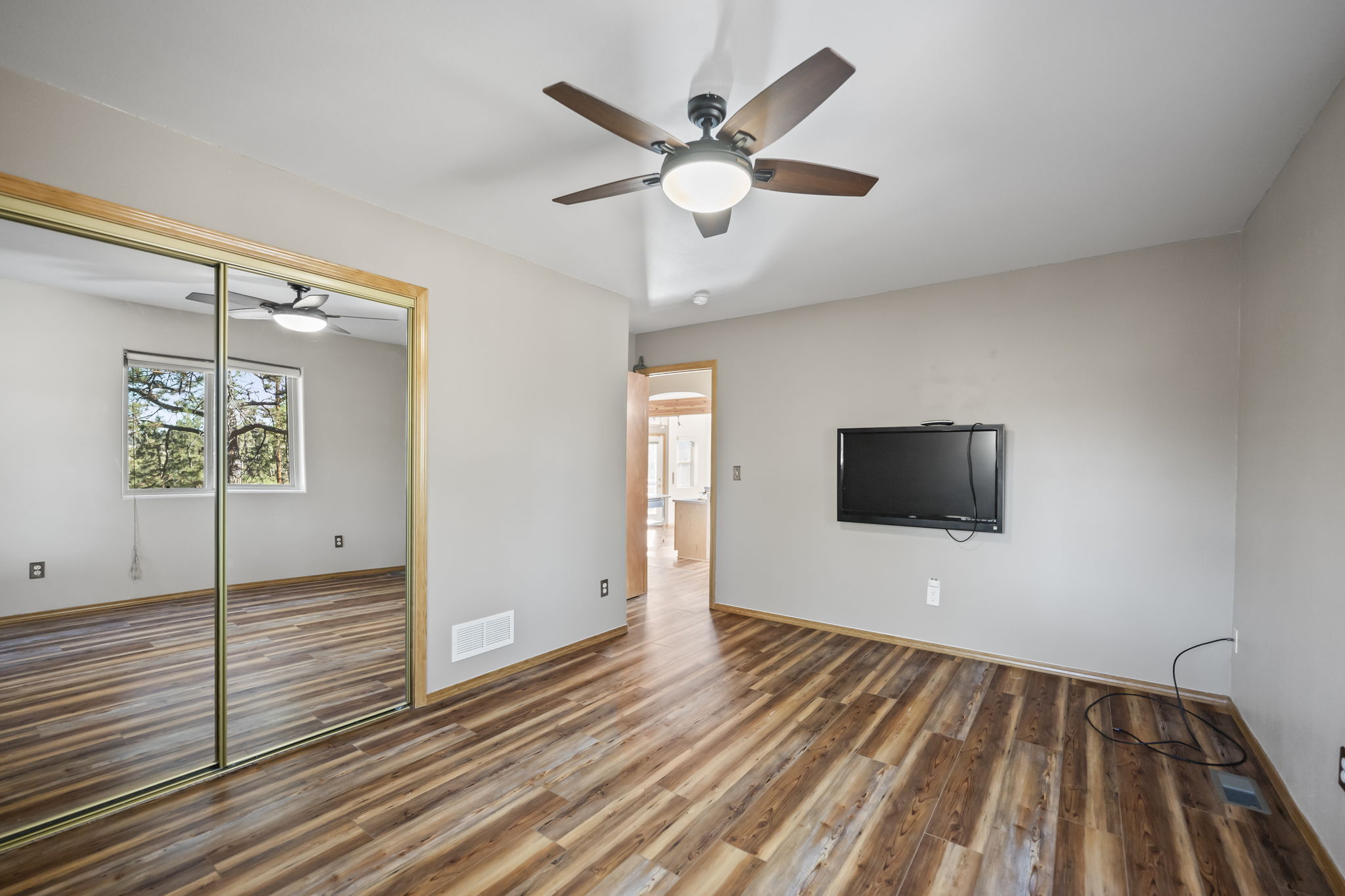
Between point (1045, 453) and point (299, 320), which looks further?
point (1045, 453)

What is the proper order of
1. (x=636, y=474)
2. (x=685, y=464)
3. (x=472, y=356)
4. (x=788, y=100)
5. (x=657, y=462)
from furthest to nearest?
(x=657, y=462) < (x=685, y=464) < (x=636, y=474) < (x=472, y=356) < (x=788, y=100)

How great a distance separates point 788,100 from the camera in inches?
65.4

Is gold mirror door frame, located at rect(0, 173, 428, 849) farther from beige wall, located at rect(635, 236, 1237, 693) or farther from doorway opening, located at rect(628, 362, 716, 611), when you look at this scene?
beige wall, located at rect(635, 236, 1237, 693)

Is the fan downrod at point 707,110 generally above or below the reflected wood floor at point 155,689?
above

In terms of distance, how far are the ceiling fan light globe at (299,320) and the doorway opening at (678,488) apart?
298cm

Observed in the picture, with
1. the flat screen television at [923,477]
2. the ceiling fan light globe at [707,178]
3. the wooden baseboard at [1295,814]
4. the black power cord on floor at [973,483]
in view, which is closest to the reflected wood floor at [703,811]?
the wooden baseboard at [1295,814]

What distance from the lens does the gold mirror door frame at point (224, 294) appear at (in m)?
2.04

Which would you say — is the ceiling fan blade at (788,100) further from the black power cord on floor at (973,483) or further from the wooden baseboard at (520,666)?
the wooden baseboard at (520,666)

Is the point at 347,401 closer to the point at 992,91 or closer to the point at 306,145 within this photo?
the point at 306,145

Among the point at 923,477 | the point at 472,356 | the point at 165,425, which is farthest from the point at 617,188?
the point at 923,477

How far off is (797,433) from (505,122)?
3.31 m

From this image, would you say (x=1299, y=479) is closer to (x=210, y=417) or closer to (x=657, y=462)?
(x=210, y=417)

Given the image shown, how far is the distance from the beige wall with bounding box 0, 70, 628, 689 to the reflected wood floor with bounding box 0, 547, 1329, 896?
71 centimetres

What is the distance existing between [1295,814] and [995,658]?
174 centimetres
